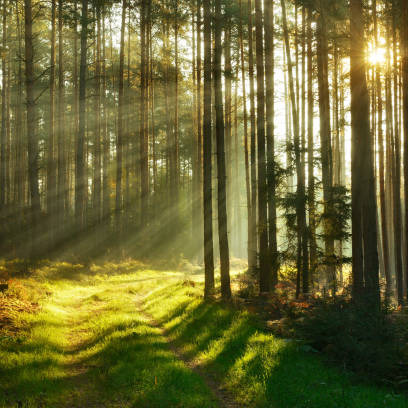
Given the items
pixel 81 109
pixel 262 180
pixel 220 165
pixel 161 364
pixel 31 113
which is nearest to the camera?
pixel 161 364

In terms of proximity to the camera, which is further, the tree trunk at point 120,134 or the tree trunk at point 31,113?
the tree trunk at point 120,134

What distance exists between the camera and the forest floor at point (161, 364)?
5.33 metres

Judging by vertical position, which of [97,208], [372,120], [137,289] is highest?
[372,120]

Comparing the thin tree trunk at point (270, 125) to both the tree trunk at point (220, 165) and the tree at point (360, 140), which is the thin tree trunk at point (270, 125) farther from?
the tree at point (360, 140)

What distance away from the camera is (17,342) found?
7230 mm

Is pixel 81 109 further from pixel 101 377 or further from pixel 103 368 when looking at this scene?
pixel 101 377

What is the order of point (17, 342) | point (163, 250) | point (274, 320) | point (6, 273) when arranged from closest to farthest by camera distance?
point (17, 342) < point (274, 320) < point (6, 273) < point (163, 250)

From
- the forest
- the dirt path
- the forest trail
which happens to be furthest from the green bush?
the forest trail

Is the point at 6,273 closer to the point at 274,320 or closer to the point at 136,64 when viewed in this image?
the point at 274,320

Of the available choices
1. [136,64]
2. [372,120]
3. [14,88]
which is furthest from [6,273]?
[14,88]

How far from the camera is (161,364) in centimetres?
653

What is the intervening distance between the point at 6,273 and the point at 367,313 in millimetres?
12342

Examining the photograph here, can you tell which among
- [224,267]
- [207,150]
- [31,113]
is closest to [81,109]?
[31,113]

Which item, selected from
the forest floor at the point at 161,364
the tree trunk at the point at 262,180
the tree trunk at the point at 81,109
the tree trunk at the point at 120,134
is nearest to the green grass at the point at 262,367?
the forest floor at the point at 161,364
